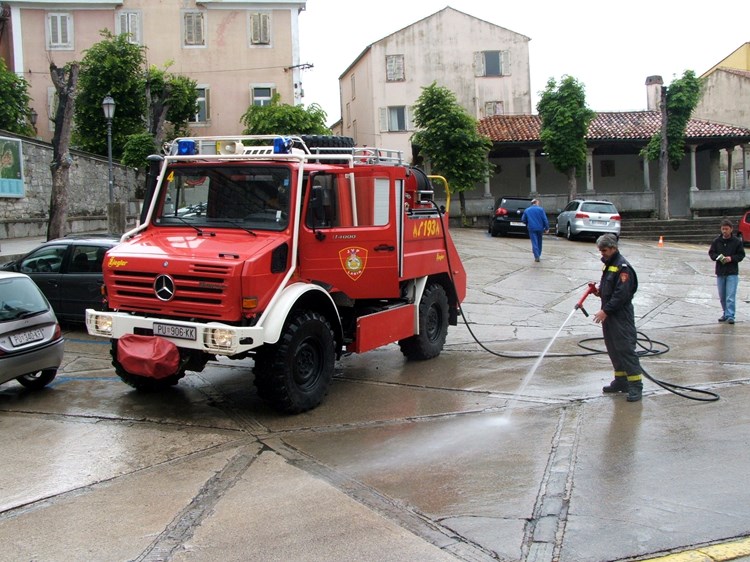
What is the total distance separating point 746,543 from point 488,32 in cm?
4040

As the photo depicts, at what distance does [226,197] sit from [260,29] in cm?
3019

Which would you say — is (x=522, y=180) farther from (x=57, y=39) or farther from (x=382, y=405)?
(x=382, y=405)

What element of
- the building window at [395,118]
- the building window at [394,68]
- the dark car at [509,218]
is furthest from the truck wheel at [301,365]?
the building window at [394,68]

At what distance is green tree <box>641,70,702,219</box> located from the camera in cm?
3491

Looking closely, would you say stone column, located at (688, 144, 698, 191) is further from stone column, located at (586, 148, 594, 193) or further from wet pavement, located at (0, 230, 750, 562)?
wet pavement, located at (0, 230, 750, 562)

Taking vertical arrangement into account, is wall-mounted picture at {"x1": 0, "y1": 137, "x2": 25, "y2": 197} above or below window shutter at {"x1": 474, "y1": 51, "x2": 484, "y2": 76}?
below

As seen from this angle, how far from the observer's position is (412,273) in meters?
9.91

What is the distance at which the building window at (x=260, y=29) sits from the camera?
36.4 meters

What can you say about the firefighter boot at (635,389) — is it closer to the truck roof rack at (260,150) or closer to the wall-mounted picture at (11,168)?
the truck roof rack at (260,150)

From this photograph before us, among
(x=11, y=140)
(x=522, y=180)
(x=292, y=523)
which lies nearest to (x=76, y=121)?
(x=11, y=140)

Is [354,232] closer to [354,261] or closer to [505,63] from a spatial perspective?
[354,261]

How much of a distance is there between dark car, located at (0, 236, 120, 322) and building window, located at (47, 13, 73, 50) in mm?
26598

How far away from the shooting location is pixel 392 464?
21.2 ft

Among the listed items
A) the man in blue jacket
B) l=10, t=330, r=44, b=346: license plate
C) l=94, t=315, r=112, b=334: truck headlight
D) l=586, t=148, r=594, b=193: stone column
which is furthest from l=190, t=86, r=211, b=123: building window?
l=94, t=315, r=112, b=334: truck headlight
